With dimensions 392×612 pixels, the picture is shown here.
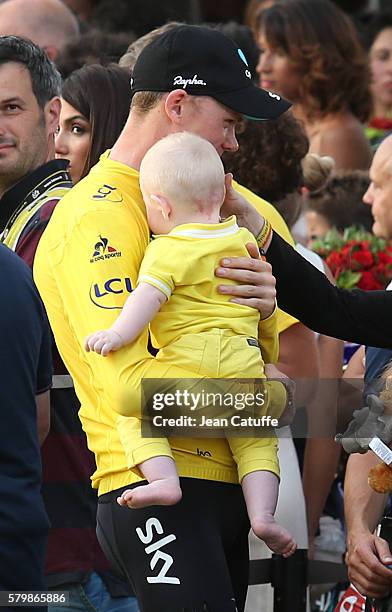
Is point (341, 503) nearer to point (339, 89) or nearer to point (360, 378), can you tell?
point (360, 378)

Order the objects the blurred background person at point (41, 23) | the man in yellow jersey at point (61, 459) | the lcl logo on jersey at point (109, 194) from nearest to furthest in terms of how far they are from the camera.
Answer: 1. the lcl logo on jersey at point (109, 194)
2. the man in yellow jersey at point (61, 459)
3. the blurred background person at point (41, 23)

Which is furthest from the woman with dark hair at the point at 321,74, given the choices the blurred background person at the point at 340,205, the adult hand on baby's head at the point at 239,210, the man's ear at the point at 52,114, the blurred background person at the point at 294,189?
the adult hand on baby's head at the point at 239,210

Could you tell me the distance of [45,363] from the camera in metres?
3.30

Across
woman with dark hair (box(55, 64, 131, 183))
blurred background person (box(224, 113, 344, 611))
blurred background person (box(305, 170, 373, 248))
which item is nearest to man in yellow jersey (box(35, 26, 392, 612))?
woman with dark hair (box(55, 64, 131, 183))

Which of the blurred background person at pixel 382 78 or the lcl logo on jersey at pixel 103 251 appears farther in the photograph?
the blurred background person at pixel 382 78

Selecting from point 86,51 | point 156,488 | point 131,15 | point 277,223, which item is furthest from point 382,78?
point 156,488

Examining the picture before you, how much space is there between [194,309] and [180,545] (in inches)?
23.0

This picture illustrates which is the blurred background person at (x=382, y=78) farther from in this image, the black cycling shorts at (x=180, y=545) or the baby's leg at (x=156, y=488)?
the baby's leg at (x=156, y=488)

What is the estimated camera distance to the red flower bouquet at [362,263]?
523 cm

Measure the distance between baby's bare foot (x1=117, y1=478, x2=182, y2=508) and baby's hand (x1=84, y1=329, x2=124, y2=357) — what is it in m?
0.33

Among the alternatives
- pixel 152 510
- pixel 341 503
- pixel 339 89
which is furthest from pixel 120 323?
pixel 339 89

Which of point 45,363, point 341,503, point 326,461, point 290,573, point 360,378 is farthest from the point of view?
point 341,503

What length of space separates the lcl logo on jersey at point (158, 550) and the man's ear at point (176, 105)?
3.42 feet

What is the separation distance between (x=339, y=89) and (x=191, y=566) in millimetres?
4168
